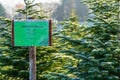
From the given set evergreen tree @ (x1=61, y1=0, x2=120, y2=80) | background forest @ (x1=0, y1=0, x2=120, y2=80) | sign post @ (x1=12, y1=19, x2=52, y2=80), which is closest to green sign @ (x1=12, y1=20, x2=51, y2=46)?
sign post @ (x1=12, y1=19, x2=52, y2=80)

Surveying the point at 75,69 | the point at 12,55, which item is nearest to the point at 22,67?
the point at 12,55

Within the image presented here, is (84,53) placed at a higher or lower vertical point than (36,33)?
lower

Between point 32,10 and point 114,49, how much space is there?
2.72 m

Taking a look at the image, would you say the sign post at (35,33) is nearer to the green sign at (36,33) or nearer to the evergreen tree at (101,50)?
the green sign at (36,33)

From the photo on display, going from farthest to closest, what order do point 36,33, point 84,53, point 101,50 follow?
1. point 36,33
2. point 84,53
3. point 101,50

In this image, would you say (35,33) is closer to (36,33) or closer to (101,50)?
(36,33)

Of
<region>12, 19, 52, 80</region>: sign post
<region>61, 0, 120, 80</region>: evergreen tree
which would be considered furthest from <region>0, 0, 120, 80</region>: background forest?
<region>12, 19, 52, 80</region>: sign post

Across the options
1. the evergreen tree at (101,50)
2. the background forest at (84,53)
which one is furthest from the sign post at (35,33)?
the evergreen tree at (101,50)

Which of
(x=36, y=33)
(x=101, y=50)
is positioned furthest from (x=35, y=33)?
(x=101, y=50)

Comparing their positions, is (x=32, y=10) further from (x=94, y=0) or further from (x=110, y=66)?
(x=110, y=66)

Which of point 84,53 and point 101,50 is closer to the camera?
point 101,50

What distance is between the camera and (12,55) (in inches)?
264

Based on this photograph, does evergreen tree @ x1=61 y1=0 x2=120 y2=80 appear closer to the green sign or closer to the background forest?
the background forest

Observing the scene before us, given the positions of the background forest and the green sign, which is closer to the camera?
the background forest
